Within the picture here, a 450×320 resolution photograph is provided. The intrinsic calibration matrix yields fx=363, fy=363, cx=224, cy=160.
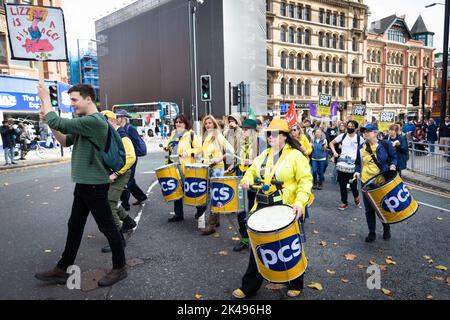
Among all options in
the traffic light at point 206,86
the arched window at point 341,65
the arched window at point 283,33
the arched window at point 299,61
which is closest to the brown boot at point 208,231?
the traffic light at point 206,86

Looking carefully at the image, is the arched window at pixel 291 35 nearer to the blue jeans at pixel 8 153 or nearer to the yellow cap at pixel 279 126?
the blue jeans at pixel 8 153

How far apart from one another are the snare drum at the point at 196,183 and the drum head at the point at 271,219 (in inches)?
97.0

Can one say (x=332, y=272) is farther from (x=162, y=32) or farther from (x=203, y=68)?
(x=162, y=32)

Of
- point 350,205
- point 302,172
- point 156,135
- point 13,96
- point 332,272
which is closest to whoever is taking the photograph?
point 302,172

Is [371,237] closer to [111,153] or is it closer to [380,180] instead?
[380,180]

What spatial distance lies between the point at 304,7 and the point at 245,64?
14842 mm

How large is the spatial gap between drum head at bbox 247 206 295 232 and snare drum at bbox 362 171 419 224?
219 centimetres

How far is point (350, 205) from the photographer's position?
776 centimetres

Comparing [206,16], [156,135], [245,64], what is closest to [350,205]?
[156,135]

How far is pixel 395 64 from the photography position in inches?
2468

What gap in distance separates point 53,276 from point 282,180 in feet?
8.81

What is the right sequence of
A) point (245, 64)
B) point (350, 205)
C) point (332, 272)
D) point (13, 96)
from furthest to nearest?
point (245, 64) < point (13, 96) < point (350, 205) < point (332, 272)

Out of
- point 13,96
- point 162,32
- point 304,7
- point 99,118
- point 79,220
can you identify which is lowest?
point 79,220

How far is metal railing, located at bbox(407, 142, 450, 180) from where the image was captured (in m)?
10.4
